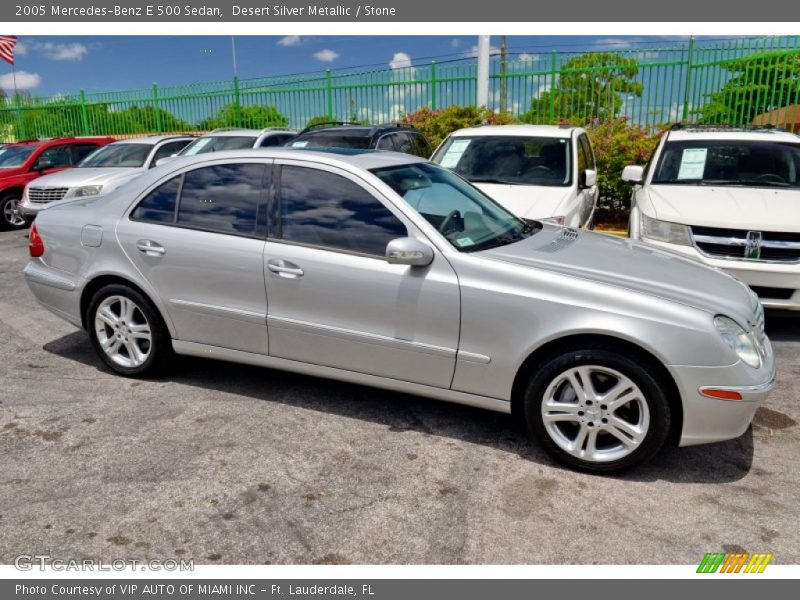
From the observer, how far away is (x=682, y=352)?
3348 millimetres

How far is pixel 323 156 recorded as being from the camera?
430 centimetres

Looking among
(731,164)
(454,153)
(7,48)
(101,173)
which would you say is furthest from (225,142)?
(7,48)

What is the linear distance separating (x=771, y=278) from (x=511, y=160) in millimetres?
3092

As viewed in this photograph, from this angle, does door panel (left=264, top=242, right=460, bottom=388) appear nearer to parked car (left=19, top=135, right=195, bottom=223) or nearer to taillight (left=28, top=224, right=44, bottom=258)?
taillight (left=28, top=224, right=44, bottom=258)

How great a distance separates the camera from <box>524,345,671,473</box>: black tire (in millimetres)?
3428

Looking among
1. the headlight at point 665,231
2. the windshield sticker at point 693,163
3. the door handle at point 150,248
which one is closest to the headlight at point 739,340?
the headlight at point 665,231

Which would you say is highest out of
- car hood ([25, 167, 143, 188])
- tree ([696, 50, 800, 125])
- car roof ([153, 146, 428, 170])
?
tree ([696, 50, 800, 125])

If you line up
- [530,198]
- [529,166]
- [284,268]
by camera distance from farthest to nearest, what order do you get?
[529,166] < [530,198] < [284,268]

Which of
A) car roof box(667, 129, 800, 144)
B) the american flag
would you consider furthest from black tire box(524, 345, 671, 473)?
the american flag

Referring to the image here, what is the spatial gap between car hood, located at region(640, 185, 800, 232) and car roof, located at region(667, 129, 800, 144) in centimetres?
98

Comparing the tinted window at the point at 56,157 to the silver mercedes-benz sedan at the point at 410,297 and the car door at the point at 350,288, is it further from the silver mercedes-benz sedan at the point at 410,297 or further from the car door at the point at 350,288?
the car door at the point at 350,288

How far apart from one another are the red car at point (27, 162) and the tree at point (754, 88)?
11928mm

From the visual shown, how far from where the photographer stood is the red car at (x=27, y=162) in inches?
493

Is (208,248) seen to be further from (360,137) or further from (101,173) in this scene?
(101,173)
